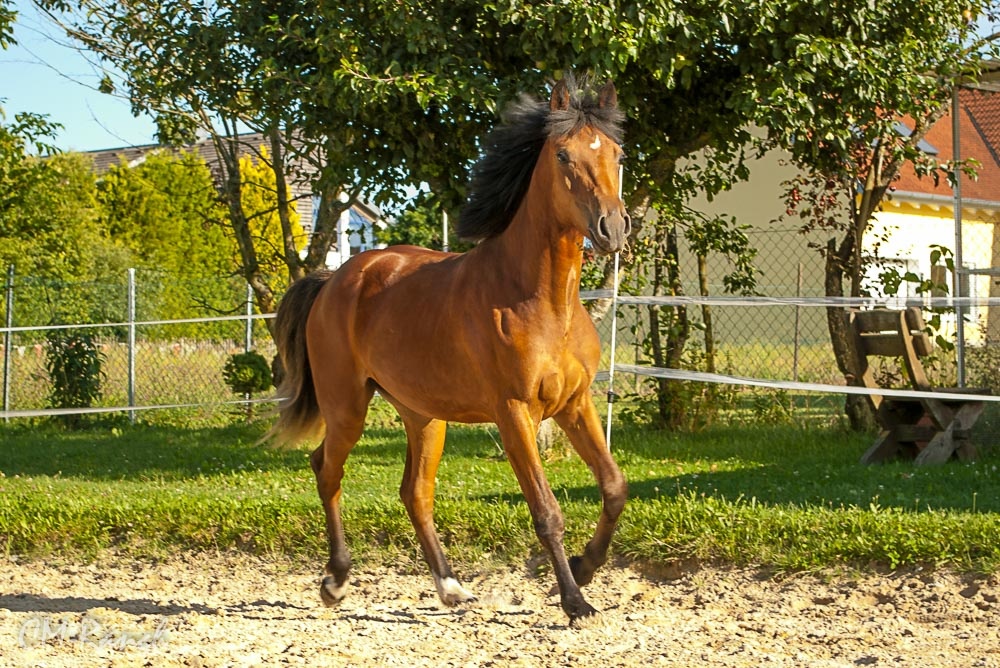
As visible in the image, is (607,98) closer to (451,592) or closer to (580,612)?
(580,612)

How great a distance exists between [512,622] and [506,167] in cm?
215

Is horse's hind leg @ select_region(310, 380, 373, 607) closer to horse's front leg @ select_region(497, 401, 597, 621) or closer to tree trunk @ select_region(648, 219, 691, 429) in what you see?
horse's front leg @ select_region(497, 401, 597, 621)

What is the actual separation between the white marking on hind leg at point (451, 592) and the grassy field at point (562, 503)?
0.61m

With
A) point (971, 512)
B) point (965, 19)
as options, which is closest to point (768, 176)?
point (965, 19)

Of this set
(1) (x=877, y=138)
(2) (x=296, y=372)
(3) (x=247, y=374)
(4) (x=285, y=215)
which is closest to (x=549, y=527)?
(2) (x=296, y=372)

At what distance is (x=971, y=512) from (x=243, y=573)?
4.12m

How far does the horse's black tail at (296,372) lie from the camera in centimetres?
670

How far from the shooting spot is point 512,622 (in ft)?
17.6

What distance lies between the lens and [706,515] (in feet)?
20.3

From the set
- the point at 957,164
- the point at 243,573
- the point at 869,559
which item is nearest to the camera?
the point at 869,559

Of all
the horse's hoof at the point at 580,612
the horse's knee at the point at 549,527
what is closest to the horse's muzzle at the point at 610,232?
the horse's knee at the point at 549,527

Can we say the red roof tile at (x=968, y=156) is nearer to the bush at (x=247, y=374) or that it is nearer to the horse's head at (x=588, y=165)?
the bush at (x=247, y=374)

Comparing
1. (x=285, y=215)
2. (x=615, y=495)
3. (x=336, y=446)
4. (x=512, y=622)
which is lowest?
(x=512, y=622)

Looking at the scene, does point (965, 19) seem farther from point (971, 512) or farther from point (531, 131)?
point (531, 131)
